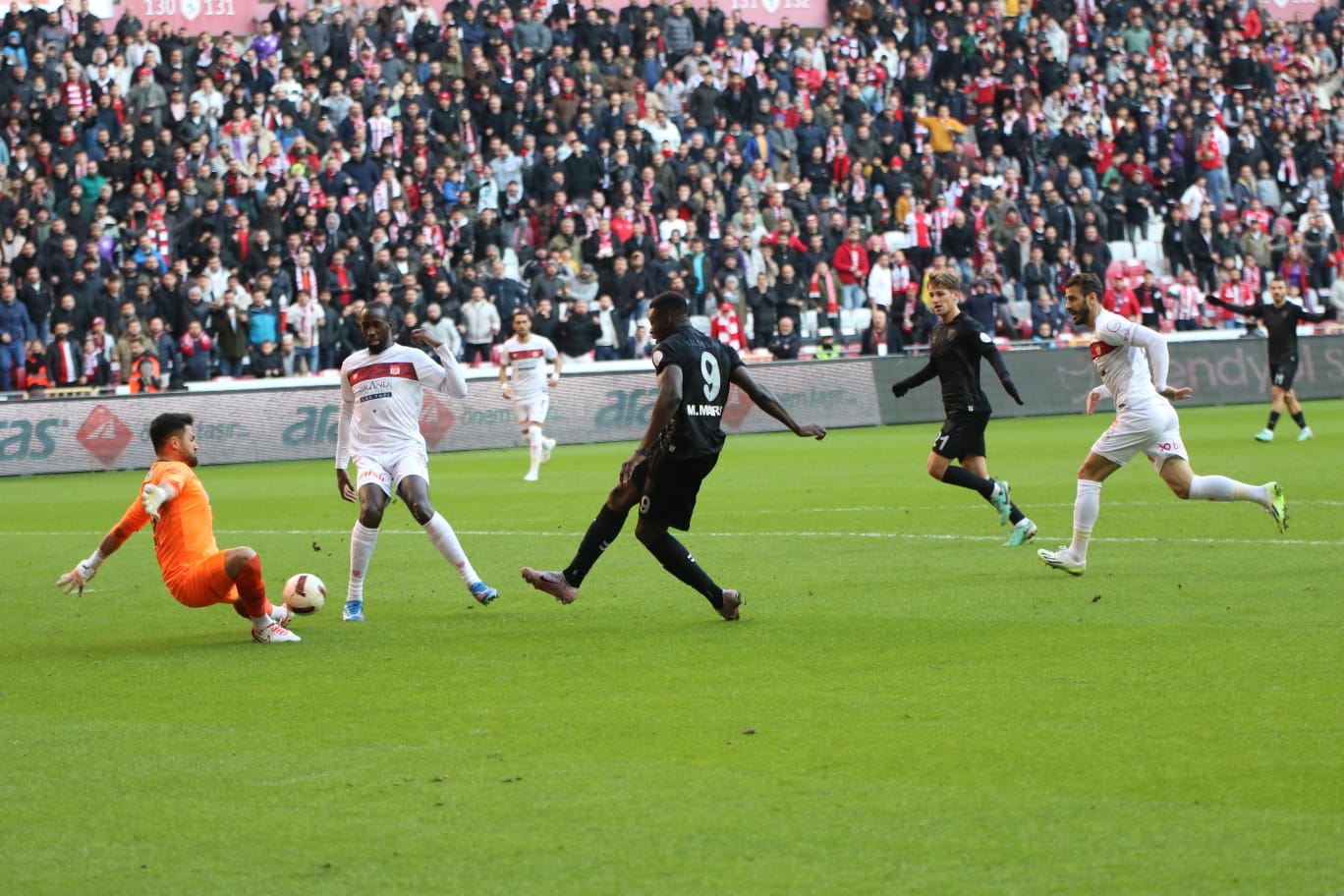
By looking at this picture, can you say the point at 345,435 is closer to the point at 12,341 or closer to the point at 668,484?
the point at 668,484

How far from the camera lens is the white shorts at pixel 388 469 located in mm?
12094

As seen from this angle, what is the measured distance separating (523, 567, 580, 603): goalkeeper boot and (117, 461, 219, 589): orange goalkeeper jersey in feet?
6.15

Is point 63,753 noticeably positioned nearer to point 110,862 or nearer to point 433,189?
point 110,862

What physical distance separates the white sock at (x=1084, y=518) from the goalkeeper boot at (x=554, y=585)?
11.2 ft

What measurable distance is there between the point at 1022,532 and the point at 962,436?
58.7 inches

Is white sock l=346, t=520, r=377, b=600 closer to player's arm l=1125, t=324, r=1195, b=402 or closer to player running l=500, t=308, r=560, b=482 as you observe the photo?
player's arm l=1125, t=324, r=1195, b=402

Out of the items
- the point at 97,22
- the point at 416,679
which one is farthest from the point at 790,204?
the point at 416,679

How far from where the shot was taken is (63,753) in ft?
25.3

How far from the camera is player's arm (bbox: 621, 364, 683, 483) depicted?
10625mm

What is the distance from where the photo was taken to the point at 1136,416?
12891 millimetres

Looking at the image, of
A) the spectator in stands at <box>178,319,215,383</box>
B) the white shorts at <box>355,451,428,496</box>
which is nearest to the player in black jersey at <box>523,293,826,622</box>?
the white shorts at <box>355,451,428,496</box>

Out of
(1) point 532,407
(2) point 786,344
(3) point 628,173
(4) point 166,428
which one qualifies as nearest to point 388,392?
(4) point 166,428

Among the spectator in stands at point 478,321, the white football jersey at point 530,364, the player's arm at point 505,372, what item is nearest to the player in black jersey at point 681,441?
the player's arm at point 505,372

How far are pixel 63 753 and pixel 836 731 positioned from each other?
3107 mm
